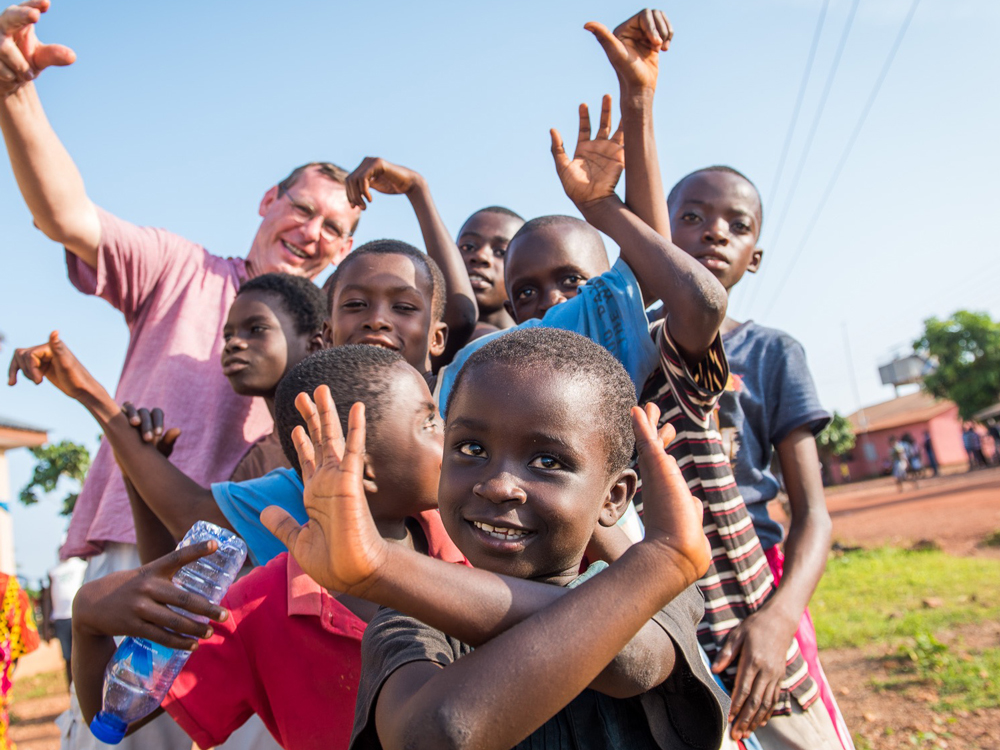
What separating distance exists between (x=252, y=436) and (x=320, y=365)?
3.51 ft

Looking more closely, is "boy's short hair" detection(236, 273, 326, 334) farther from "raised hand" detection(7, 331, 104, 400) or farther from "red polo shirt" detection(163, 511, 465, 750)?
"red polo shirt" detection(163, 511, 465, 750)

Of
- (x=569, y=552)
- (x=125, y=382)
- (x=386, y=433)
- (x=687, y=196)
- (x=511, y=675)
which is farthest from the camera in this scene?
(x=125, y=382)

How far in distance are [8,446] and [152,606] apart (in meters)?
14.9

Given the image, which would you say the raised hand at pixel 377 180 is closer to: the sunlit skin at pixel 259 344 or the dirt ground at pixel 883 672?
the sunlit skin at pixel 259 344

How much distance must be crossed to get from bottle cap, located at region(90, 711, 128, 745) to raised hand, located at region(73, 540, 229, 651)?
0.55ft

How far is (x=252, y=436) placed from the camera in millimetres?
3027

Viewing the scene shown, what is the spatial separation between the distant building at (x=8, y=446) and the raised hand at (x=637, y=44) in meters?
13.6

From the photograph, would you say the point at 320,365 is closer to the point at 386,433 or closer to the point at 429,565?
the point at 386,433

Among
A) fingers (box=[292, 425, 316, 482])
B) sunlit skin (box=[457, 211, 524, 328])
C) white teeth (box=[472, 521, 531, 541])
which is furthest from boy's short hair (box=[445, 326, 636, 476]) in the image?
sunlit skin (box=[457, 211, 524, 328])

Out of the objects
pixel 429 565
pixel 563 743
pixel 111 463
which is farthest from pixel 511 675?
pixel 111 463

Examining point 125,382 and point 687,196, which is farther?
point 125,382

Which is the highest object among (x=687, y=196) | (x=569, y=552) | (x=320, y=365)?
(x=687, y=196)

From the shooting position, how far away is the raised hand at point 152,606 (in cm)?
161

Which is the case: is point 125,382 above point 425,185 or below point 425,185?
below
